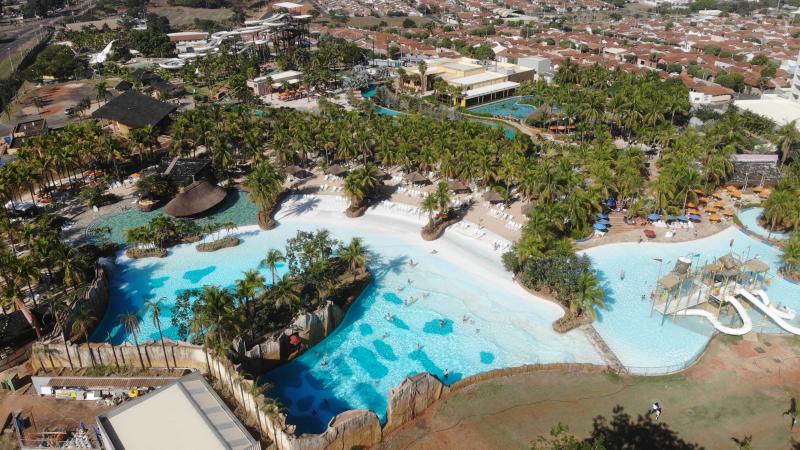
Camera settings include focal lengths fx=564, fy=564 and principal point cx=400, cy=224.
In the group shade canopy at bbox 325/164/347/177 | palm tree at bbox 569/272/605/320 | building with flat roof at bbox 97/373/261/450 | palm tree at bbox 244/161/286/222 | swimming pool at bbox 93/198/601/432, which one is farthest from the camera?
shade canopy at bbox 325/164/347/177

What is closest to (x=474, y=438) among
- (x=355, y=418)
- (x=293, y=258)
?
(x=355, y=418)

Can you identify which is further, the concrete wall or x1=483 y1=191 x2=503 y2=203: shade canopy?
x1=483 y1=191 x2=503 y2=203: shade canopy

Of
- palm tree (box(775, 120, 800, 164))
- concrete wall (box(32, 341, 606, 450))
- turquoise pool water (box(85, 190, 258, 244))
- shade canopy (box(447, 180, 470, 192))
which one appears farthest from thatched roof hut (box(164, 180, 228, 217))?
palm tree (box(775, 120, 800, 164))

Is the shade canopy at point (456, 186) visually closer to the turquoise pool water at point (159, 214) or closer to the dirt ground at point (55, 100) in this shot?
the turquoise pool water at point (159, 214)

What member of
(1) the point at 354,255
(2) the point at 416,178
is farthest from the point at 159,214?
(2) the point at 416,178

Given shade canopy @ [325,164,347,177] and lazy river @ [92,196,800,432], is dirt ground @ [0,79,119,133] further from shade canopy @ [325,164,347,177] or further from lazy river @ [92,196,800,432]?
lazy river @ [92,196,800,432]

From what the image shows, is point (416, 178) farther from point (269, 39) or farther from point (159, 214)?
point (269, 39)
